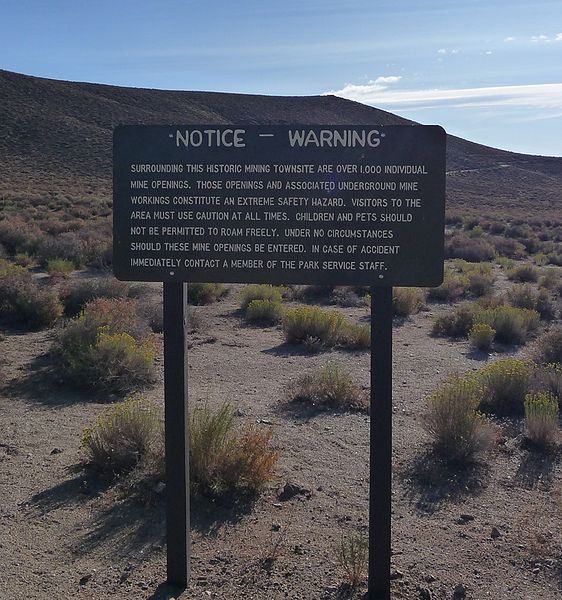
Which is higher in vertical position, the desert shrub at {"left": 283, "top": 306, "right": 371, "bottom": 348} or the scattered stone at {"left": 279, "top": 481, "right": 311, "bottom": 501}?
the desert shrub at {"left": 283, "top": 306, "right": 371, "bottom": 348}

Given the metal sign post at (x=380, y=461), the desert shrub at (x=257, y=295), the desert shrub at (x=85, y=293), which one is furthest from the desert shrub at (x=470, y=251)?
the metal sign post at (x=380, y=461)

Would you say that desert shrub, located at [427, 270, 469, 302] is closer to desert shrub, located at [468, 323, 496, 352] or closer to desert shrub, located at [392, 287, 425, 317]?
desert shrub, located at [392, 287, 425, 317]

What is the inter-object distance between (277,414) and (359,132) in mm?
4812

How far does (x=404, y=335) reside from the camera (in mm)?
13914

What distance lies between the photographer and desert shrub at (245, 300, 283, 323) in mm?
14562

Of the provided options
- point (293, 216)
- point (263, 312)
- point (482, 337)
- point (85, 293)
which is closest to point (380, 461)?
point (293, 216)

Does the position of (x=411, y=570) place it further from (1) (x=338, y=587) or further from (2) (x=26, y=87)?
(2) (x=26, y=87)

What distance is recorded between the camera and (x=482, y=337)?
12578 mm

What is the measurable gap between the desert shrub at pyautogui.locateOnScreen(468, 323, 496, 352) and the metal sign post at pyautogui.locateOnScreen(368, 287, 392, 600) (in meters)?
8.17

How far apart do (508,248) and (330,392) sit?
23807 mm

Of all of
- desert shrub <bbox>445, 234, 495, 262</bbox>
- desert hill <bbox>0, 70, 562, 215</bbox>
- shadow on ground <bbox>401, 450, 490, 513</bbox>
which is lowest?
shadow on ground <bbox>401, 450, 490, 513</bbox>

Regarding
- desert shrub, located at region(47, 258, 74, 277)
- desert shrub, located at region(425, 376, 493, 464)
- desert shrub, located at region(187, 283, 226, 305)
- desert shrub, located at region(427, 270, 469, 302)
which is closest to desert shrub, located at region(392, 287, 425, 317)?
desert shrub, located at region(427, 270, 469, 302)

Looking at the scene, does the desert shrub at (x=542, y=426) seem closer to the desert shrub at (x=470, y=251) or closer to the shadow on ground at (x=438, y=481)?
the shadow on ground at (x=438, y=481)

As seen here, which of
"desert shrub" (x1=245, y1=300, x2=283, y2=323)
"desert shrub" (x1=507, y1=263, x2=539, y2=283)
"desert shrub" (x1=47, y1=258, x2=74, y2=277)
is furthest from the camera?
"desert shrub" (x1=507, y1=263, x2=539, y2=283)
